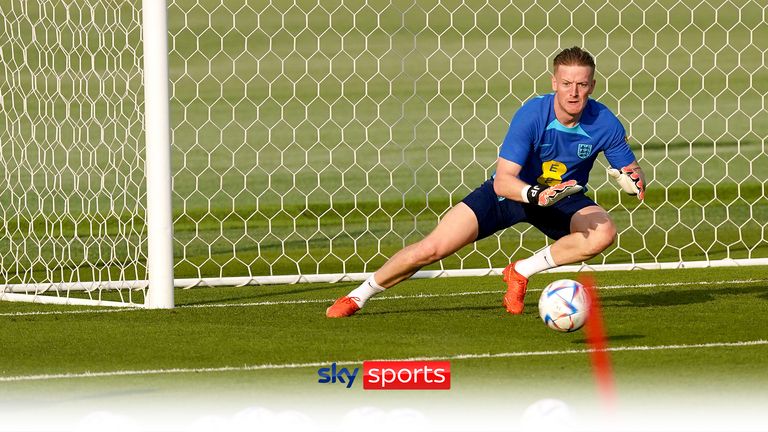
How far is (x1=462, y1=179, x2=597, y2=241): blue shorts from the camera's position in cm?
773

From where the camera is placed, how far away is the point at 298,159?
982 inches

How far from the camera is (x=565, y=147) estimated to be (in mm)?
7629

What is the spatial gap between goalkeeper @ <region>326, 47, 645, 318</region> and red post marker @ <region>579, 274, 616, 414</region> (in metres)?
0.45

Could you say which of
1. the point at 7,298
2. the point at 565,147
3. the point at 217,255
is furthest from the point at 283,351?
the point at 217,255

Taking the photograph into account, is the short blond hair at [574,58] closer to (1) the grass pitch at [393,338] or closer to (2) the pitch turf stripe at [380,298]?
(1) the grass pitch at [393,338]

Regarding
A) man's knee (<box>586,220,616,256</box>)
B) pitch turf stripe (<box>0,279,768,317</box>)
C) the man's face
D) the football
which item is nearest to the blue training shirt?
the man's face

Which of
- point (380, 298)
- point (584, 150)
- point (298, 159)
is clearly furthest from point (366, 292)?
point (298, 159)

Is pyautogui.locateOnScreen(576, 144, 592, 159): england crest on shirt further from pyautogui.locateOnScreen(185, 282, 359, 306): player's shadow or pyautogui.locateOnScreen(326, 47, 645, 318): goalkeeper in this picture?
pyautogui.locateOnScreen(185, 282, 359, 306): player's shadow

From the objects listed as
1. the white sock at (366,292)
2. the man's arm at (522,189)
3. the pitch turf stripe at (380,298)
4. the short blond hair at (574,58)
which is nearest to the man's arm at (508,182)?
the man's arm at (522,189)

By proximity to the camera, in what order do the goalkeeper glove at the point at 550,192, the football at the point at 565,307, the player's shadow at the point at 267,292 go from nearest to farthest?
1. the football at the point at 565,307
2. the goalkeeper glove at the point at 550,192
3. the player's shadow at the point at 267,292

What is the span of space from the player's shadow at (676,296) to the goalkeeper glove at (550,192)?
1278 mm

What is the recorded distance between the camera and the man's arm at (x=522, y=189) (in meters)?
6.98

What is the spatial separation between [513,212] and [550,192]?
75 centimetres

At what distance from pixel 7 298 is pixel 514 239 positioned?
4562mm
